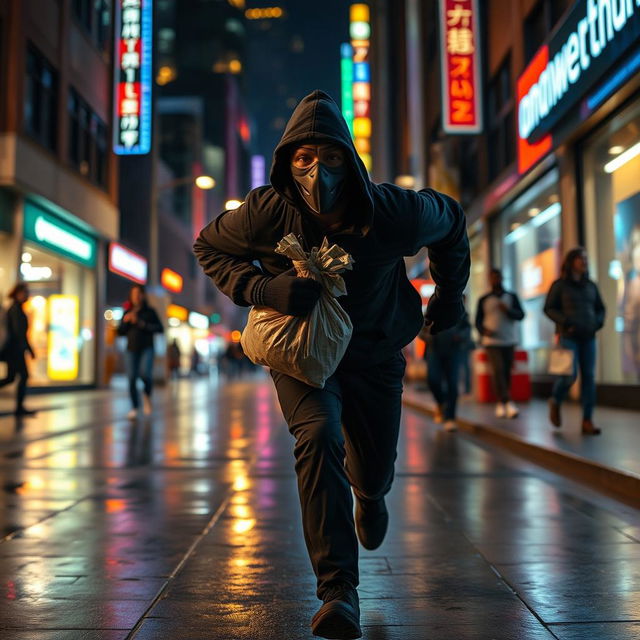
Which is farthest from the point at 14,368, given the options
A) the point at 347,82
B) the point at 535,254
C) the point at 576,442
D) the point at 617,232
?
the point at 347,82

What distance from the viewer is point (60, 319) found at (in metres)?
24.6

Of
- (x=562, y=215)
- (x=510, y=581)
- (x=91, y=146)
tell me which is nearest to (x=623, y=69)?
(x=562, y=215)

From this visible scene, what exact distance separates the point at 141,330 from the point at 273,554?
8915 millimetres

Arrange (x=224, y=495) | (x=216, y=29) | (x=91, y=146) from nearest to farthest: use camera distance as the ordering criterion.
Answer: (x=224, y=495)
(x=91, y=146)
(x=216, y=29)

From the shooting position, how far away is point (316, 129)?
2738mm

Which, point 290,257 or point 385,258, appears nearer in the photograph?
point 290,257

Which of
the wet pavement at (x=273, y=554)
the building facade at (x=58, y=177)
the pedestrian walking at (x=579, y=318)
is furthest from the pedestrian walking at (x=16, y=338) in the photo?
the pedestrian walking at (x=579, y=318)

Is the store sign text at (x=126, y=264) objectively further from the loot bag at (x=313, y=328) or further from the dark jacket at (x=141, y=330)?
the loot bag at (x=313, y=328)

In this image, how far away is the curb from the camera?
5.61 m

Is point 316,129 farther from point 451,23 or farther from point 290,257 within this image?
point 451,23

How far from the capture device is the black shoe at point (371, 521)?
339cm

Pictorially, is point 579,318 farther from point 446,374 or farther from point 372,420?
point 372,420

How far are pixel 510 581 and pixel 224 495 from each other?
279 cm

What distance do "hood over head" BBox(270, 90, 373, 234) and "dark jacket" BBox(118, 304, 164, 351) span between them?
9.89 m
